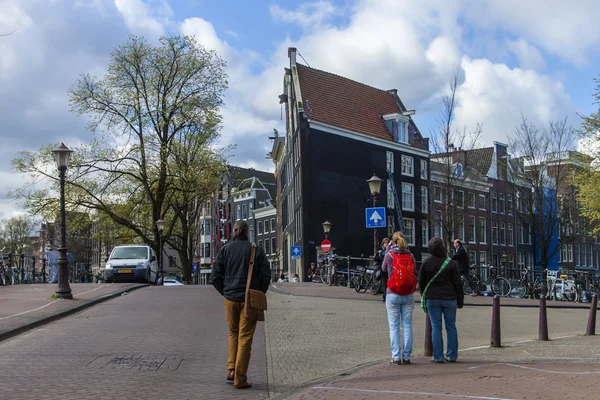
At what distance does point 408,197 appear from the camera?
2080 inches

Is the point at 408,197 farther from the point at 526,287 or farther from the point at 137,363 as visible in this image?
the point at 137,363

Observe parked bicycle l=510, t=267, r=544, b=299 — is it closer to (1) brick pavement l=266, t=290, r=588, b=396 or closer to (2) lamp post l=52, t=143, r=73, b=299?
(1) brick pavement l=266, t=290, r=588, b=396

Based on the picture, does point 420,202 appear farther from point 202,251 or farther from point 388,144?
point 202,251

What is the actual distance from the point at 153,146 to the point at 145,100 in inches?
121

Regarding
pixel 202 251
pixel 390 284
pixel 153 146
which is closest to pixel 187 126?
pixel 153 146

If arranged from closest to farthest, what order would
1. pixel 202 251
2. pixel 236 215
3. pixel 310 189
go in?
pixel 310 189, pixel 236 215, pixel 202 251

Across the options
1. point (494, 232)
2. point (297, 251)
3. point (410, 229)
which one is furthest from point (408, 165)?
point (297, 251)

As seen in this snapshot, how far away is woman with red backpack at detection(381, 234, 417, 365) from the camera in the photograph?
8867mm

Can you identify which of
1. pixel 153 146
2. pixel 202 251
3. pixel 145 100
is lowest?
pixel 202 251

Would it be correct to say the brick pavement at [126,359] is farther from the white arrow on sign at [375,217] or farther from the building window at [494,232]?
the building window at [494,232]

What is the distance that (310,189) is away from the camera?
46250 mm

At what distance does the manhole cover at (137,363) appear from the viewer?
8414mm

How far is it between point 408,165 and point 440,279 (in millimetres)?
45208

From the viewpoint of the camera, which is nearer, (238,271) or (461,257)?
(238,271)
